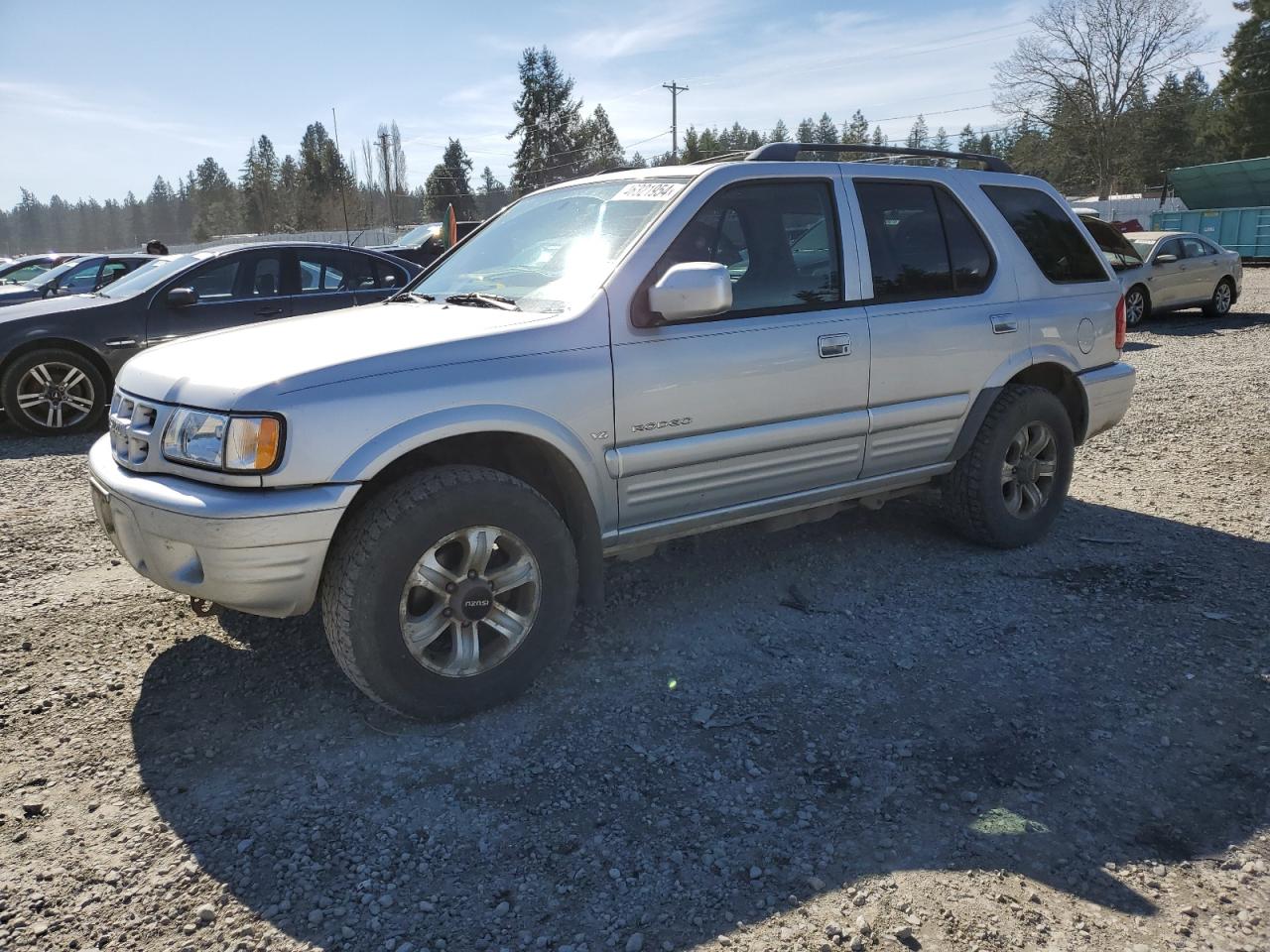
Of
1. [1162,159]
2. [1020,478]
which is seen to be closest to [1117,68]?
[1162,159]

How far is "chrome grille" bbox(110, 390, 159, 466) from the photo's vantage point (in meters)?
3.10

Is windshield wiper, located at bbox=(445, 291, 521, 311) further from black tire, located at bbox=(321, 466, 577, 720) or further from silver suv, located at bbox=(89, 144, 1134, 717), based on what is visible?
black tire, located at bbox=(321, 466, 577, 720)

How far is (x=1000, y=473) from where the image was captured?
186 inches

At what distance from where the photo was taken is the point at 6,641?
3795 mm

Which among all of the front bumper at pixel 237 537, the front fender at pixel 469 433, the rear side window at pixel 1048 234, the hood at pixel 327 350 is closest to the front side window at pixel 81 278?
the hood at pixel 327 350

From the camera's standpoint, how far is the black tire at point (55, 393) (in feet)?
25.8

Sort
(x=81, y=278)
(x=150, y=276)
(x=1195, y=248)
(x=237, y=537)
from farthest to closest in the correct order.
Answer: (x=1195, y=248)
(x=81, y=278)
(x=150, y=276)
(x=237, y=537)

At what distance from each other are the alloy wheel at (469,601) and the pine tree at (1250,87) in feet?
205

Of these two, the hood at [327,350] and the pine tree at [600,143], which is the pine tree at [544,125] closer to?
the pine tree at [600,143]

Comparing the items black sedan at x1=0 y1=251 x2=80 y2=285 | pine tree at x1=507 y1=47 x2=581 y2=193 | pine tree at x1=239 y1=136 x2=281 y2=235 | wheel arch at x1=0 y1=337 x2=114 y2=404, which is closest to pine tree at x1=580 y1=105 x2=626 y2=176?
pine tree at x1=507 y1=47 x2=581 y2=193

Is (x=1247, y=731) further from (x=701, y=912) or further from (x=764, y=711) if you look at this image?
(x=701, y=912)

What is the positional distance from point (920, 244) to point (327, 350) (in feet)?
9.12

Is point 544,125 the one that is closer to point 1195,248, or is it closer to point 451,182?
point 451,182

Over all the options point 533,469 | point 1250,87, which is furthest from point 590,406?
point 1250,87
